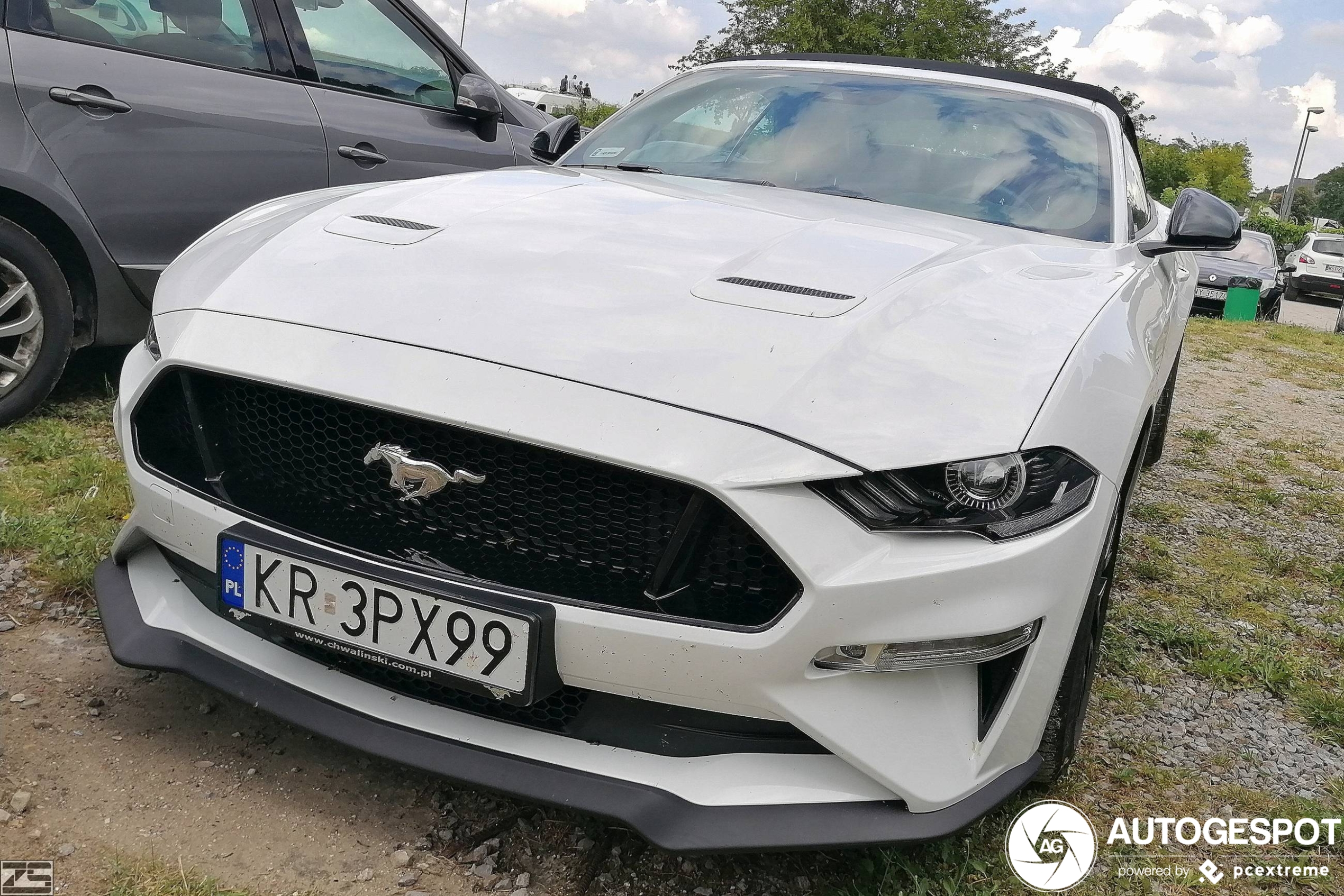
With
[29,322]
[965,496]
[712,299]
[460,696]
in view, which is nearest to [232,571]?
[460,696]

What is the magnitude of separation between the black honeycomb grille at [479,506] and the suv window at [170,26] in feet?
6.42

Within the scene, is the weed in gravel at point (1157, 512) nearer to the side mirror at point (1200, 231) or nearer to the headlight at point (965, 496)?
the side mirror at point (1200, 231)

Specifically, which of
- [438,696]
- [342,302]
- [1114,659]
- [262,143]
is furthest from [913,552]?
[262,143]

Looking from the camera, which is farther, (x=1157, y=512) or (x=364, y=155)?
(x=1157, y=512)

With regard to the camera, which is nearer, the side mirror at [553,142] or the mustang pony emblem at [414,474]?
the mustang pony emblem at [414,474]

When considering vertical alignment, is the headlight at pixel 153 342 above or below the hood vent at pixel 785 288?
below

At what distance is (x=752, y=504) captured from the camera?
1524mm

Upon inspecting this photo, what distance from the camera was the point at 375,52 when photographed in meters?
4.06

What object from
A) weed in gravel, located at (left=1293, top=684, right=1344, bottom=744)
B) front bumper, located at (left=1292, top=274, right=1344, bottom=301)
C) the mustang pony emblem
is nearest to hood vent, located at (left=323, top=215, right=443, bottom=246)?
the mustang pony emblem

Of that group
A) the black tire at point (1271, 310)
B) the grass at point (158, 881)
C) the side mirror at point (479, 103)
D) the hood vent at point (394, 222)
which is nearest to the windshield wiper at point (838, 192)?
the hood vent at point (394, 222)

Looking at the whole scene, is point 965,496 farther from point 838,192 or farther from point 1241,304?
point 1241,304

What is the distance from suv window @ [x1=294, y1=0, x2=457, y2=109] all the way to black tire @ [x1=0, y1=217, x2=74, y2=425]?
1.18 metres

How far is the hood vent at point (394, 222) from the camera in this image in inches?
83.9

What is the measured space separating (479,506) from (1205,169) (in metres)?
67.3
